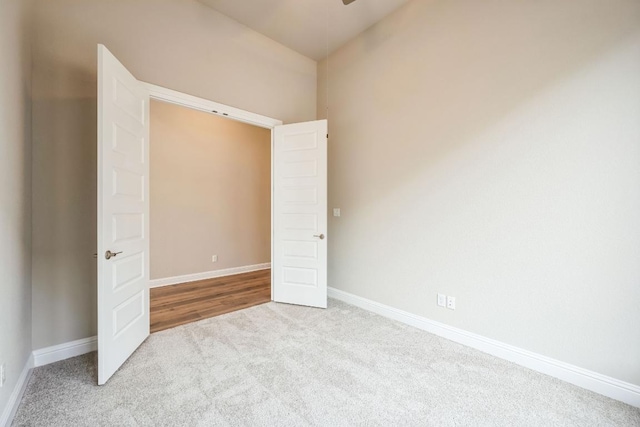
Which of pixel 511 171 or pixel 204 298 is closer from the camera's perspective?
pixel 511 171

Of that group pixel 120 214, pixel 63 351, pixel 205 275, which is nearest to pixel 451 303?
pixel 120 214

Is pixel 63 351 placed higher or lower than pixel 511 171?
lower

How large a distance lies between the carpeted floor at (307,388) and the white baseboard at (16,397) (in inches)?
1.6

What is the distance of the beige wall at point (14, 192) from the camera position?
5.08 feet

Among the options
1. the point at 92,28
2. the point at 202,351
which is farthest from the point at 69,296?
the point at 92,28

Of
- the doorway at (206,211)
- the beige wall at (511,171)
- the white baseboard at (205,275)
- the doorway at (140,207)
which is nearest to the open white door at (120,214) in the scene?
the doorway at (140,207)

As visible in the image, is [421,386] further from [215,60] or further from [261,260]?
[261,260]

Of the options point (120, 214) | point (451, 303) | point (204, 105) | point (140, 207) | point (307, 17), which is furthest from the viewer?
point (307, 17)

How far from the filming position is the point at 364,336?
8.75 feet

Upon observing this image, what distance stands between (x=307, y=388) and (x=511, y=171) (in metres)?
2.31

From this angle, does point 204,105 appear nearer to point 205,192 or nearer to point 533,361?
point 205,192

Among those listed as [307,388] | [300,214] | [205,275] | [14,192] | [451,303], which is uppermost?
[14,192]

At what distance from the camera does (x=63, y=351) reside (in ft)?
7.31

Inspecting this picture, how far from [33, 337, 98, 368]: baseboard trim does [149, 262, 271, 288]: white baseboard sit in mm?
1939
